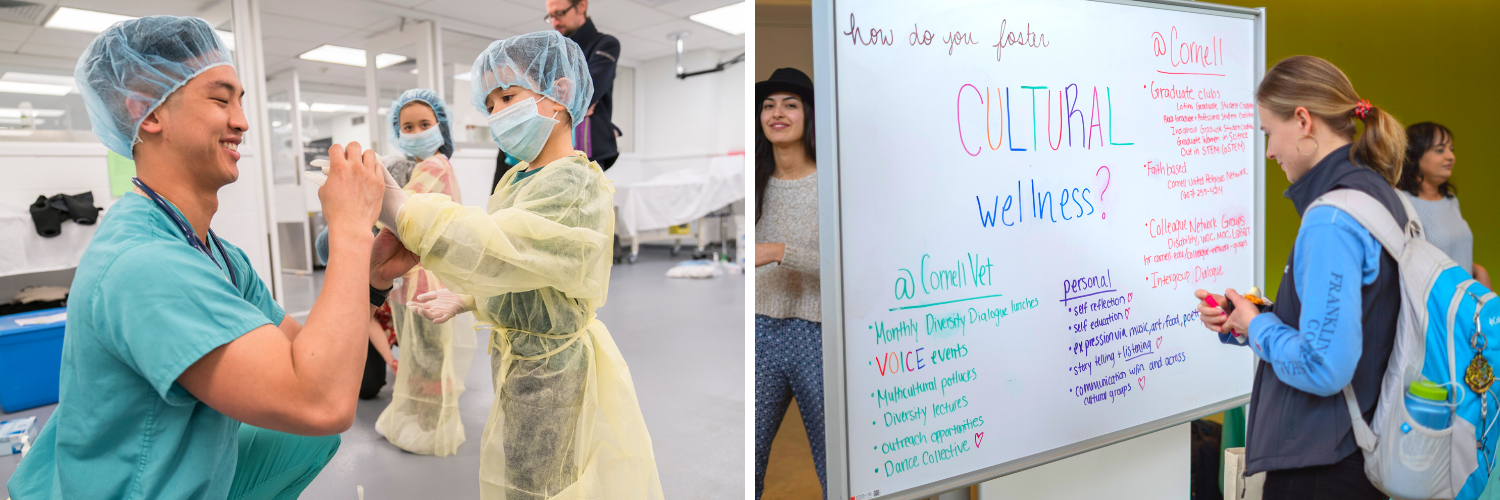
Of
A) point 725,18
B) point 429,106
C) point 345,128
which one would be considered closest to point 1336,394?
point 429,106

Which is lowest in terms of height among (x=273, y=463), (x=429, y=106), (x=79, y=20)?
(x=273, y=463)

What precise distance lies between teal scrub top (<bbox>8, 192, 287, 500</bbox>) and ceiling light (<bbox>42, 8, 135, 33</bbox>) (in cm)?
315

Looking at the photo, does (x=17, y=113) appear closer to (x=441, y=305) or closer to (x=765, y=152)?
(x=441, y=305)

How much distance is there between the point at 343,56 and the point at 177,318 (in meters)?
7.80

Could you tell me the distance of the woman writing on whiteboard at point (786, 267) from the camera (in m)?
1.64

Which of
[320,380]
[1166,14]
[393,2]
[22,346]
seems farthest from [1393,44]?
[393,2]

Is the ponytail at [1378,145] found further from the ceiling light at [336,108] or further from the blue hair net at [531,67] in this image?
the ceiling light at [336,108]

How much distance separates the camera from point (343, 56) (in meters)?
7.20

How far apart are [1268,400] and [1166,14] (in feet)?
3.01

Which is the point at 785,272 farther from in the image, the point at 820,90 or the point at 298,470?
the point at 298,470

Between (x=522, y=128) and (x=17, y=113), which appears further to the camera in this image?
(x=17, y=113)

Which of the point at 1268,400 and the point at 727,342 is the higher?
the point at 1268,400

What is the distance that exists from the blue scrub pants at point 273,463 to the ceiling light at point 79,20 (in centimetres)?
299

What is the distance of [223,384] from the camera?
0.75 meters
